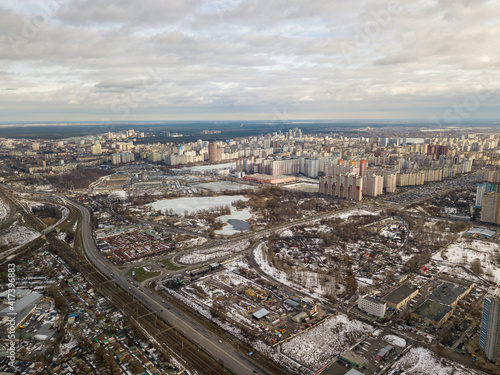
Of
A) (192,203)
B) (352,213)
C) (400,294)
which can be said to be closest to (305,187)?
(352,213)

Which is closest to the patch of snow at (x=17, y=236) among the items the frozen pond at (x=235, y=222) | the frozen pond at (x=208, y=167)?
the frozen pond at (x=235, y=222)

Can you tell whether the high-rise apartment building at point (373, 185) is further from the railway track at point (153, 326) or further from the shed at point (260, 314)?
the railway track at point (153, 326)

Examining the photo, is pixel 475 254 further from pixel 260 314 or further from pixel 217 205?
pixel 217 205

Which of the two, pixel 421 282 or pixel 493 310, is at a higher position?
pixel 493 310

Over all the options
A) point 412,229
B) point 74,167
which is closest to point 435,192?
point 412,229

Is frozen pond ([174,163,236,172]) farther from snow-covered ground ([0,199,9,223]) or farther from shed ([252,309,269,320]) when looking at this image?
shed ([252,309,269,320])

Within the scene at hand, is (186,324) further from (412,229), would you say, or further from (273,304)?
(412,229)
